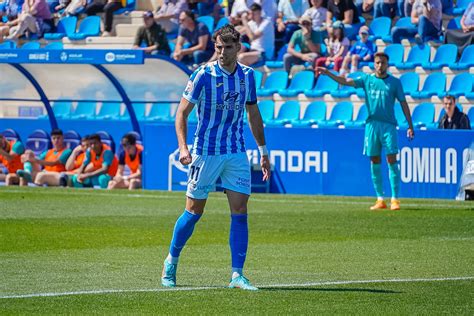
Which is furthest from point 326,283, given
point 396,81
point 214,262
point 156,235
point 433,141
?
point 433,141

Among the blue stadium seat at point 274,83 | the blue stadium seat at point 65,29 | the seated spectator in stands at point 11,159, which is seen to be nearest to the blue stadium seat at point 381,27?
the blue stadium seat at point 274,83

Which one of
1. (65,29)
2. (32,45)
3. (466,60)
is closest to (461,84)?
A: (466,60)

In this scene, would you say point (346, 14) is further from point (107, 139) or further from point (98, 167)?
point (98, 167)

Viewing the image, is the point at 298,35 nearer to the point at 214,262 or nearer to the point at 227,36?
the point at 214,262

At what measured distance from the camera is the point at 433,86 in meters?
23.3

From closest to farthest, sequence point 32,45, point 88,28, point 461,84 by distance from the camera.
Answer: point 461,84, point 32,45, point 88,28

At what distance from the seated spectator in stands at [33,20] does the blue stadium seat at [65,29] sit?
29 cm

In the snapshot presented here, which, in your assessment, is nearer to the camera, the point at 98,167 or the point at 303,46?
the point at 98,167

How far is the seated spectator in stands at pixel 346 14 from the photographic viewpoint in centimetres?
2517

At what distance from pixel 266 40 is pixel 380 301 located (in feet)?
57.9

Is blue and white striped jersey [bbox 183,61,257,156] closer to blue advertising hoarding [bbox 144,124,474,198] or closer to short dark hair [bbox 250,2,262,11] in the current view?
blue advertising hoarding [bbox 144,124,474,198]

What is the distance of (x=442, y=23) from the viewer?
81.3ft

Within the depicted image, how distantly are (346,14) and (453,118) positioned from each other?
19.7 ft

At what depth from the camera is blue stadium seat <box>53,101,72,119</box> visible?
25594 millimetres
